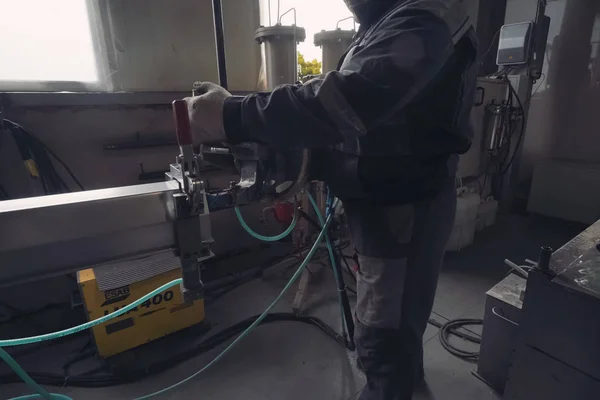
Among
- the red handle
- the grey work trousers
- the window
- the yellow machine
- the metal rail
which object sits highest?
the window

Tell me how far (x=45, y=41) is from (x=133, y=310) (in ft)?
4.30

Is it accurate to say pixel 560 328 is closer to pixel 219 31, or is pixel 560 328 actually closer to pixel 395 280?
pixel 395 280

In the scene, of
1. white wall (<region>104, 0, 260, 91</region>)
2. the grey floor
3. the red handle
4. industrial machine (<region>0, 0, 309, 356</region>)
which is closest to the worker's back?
industrial machine (<region>0, 0, 309, 356</region>)

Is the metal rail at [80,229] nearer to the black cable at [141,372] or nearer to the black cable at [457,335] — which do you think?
the black cable at [141,372]

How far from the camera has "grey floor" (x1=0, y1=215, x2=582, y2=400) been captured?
4.36ft

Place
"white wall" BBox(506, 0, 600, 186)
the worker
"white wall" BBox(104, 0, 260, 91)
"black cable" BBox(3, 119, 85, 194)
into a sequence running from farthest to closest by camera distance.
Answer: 1. "white wall" BBox(506, 0, 600, 186)
2. "white wall" BBox(104, 0, 260, 91)
3. "black cable" BBox(3, 119, 85, 194)
4. the worker

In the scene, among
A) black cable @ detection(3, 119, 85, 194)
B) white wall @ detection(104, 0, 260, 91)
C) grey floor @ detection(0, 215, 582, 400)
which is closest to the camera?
Result: grey floor @ detection(0, 215, 582, 400)

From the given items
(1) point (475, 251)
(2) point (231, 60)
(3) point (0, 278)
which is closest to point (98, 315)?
(3) point (0, 278)

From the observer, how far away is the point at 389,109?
25.8 inches

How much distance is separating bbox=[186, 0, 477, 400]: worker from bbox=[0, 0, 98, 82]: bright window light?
1.35 m

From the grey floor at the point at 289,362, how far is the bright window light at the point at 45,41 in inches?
50.6

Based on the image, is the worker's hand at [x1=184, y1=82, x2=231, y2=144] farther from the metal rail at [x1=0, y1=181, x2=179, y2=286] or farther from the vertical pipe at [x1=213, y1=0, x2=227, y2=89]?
the vertical pipe at [x1=213, y1=0, x2=227, y2=89]

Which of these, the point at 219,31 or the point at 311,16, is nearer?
the point at 219,31

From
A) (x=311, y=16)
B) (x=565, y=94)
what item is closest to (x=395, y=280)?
(x=311, y=16)
